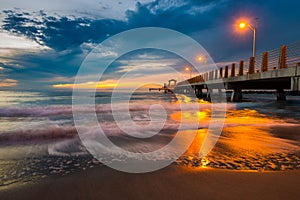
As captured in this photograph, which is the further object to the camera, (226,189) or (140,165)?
(140,165)

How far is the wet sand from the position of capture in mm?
2383

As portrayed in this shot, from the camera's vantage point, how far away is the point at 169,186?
2.65m

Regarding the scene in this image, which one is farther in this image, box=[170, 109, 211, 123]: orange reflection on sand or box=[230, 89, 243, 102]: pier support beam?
box=[230, 89, 243, 102]: pier support beam

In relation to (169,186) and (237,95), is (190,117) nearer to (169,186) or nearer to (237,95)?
(169,186)

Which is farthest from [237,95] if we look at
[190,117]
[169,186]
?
[169,186]

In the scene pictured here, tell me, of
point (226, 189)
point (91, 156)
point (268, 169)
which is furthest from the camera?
point (91, 156)

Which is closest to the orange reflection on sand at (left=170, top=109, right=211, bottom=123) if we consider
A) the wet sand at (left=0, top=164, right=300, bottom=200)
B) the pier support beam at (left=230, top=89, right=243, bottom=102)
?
the wet sand at (left=0, top=164, right=300, bottom=200)

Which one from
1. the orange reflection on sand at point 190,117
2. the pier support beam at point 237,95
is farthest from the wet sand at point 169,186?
the pier support beam at point 237,95

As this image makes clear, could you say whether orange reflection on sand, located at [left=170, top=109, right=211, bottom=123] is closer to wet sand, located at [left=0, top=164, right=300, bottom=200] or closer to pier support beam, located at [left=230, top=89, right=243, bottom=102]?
wet sand, located at [left=0, top=164, right=300, bottom=200]

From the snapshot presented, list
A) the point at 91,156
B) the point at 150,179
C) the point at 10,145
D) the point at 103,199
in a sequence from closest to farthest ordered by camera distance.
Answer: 1. the point at 103,199
2. the point at 150,179
3. the point at 91,156
4. the point at 10,145

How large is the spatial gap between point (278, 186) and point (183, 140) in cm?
310

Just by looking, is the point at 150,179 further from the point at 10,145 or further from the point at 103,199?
the point at 10,145

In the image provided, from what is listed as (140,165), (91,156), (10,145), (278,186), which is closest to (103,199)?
(140,165)

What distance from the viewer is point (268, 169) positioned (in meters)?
3.15
